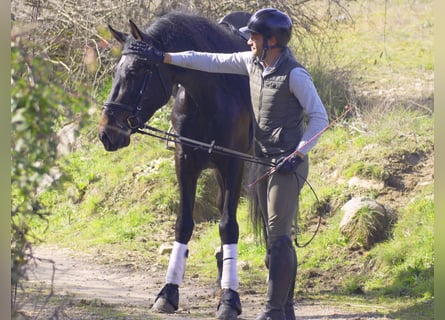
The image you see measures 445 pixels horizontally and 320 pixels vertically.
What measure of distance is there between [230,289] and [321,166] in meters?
3.53

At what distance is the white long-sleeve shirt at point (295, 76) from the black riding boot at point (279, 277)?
0.69 m

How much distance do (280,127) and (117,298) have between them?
2343mm

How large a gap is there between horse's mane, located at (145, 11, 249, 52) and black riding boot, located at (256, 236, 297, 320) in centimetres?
188

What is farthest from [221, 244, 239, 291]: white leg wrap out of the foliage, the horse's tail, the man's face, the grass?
the foliage

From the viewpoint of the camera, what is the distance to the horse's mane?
6691 mm

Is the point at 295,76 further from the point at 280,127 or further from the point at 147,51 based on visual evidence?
the point at 147,51

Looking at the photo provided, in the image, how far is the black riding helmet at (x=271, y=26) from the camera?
5789 mm

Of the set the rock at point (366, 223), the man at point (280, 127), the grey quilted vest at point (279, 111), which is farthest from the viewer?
the rock at point (366, 223)

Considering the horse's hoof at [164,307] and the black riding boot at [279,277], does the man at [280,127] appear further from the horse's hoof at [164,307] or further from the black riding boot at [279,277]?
the horse's hoof at [164,307]

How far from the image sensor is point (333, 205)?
9016 millimetres

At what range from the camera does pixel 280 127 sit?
19.3 ft

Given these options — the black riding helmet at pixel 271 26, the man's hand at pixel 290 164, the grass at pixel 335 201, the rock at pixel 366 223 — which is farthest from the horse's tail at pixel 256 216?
the black riding helmet at pixel 271 26

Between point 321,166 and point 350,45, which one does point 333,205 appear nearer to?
point 321,166

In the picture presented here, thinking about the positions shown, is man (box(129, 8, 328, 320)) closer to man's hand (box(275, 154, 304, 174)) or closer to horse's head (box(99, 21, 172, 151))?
man's hand (box(275, 154, 304, 174))
